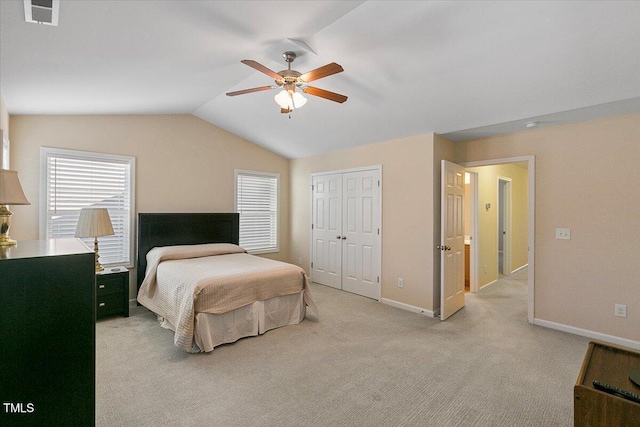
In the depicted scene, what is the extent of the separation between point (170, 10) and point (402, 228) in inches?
136

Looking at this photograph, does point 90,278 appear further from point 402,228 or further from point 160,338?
point 402,228

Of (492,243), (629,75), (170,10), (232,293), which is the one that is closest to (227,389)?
(232,293)

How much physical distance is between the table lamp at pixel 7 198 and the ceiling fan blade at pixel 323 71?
6.11 feet

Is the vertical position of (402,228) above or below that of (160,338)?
above

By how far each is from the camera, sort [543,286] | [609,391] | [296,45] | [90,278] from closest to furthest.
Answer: [609,391]
[90,278]
[296,45]
[543,286]

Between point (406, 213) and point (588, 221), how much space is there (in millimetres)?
1928

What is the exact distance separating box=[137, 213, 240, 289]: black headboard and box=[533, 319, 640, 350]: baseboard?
14.3ft

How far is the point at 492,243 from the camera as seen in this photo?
553 cm

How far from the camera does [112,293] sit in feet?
12.2

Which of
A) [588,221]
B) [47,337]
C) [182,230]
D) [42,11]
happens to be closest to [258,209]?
[182,230]

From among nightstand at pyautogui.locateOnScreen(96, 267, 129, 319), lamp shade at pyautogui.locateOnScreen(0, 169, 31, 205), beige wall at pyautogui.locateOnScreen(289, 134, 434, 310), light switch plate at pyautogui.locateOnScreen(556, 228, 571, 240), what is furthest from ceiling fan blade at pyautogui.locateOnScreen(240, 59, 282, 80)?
light switch plate at pyautogui.locateOnScreen(556, 228, 571, 240)

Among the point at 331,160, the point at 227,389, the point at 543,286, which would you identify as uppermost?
the point at 331,160

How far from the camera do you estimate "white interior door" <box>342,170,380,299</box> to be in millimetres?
4594

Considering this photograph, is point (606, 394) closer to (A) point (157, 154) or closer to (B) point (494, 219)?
(B) point (494, 219)
